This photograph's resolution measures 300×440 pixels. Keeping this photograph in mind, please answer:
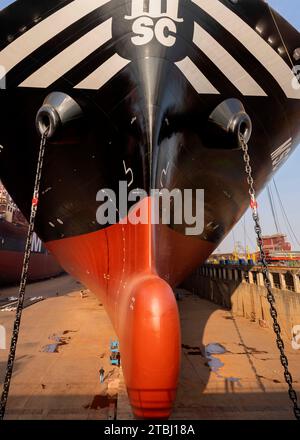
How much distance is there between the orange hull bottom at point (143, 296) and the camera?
334cm

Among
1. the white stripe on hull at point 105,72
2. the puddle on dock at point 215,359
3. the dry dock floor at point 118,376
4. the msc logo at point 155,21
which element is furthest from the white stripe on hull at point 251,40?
the puddle on dock at point 215,359

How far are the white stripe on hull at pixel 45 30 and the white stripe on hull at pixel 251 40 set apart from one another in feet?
5.99

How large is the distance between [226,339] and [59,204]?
7.70m

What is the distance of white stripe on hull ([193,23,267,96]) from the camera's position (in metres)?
4.70

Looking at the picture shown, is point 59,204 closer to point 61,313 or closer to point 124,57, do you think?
point 124,57

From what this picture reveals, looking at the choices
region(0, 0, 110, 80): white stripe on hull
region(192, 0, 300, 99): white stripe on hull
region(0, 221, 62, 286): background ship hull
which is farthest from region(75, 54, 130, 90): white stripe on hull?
region(0, 221, 62, 286): background ship hull

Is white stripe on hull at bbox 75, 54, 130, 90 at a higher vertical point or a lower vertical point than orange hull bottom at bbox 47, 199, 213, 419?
higher

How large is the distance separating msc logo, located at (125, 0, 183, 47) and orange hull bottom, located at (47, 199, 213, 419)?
309 centimetres

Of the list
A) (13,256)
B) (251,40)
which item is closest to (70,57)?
(251,40)

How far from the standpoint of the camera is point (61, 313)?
13852mm

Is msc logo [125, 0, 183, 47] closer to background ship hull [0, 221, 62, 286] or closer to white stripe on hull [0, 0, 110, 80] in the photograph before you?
white stripe on hull [0, 0, 110, 80]

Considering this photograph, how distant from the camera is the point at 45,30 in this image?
4.63m

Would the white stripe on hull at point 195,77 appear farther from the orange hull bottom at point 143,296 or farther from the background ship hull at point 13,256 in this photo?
the background ship hull at point 13,256

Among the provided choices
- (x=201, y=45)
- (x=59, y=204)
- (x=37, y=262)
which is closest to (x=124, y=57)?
(x=201, y=45)
